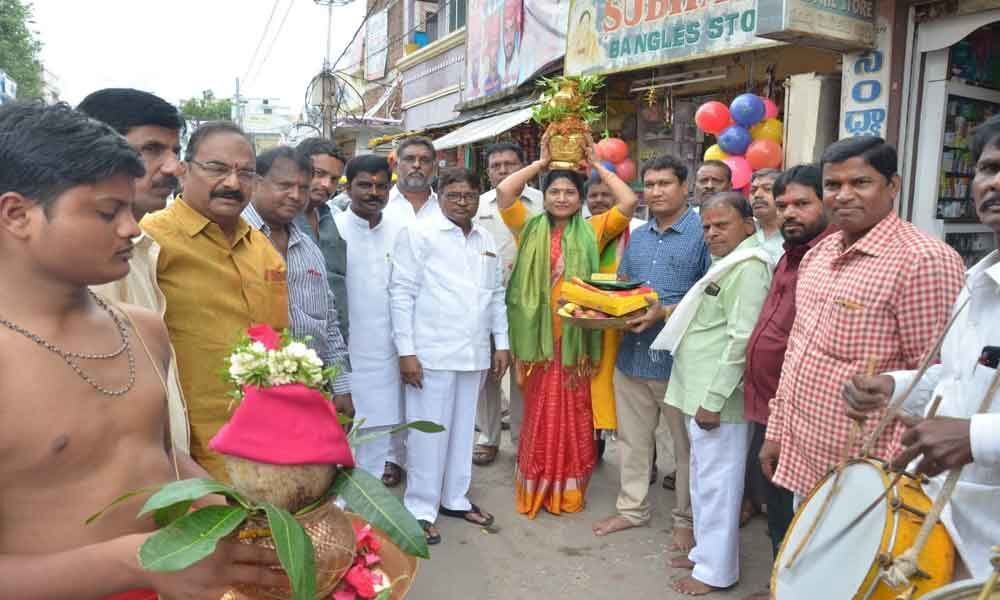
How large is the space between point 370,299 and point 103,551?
10.3 feet

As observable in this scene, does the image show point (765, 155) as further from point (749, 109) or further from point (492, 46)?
point (492, 46)

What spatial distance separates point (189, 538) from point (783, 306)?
8.64 ft

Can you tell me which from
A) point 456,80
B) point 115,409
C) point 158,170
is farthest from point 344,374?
point 456,80

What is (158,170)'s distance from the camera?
227cm

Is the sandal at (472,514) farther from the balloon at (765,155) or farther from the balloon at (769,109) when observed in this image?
the balloon at (769,109)

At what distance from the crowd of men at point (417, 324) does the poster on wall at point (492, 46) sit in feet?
19.4

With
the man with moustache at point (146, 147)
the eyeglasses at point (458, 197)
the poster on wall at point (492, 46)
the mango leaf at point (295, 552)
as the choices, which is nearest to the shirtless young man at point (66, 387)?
the mango leaf at point (295, 552)

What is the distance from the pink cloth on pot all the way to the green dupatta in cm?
306

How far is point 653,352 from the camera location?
3992 millimetres

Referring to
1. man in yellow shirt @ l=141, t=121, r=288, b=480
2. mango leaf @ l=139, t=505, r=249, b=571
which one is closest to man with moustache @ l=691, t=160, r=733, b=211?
man in yellow shirt @ l=141, t=121, r=288, b=480

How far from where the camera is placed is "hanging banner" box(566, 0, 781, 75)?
252 inches

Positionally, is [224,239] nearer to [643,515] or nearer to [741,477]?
[741,477]

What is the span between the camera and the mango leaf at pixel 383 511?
1295mm

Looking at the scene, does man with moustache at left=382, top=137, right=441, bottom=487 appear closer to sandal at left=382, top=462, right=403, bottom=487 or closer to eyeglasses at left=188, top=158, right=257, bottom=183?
sandal at left=382, top=462, right=403, bottom=487
